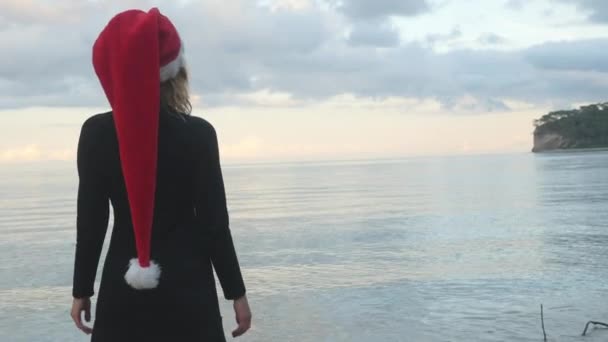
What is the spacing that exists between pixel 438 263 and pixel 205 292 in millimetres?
11420

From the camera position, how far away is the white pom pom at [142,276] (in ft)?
7.93

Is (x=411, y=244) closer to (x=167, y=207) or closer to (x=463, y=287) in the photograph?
(x=463, y=287)

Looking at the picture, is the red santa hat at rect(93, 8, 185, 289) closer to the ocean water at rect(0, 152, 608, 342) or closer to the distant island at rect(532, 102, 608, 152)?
the ocean water at rect(0, 152, 608, 342)

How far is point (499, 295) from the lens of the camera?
10445 millimetres

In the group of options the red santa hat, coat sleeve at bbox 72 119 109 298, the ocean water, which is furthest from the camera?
the ocean water

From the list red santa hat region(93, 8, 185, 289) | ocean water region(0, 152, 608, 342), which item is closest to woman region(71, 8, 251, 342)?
red santa hat region(93, 8, 185, 289)

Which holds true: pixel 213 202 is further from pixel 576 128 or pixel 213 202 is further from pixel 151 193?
pixel 576 128

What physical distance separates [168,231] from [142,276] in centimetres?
18

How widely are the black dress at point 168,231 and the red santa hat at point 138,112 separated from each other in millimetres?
57

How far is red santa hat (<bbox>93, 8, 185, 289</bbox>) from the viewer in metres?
2.41

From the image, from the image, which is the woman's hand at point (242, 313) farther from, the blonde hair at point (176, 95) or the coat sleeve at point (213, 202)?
the blonde hair at point (176, 95)

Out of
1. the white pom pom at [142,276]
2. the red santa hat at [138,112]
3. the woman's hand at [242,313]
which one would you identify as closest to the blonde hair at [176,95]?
the red santa hat at [138,112]

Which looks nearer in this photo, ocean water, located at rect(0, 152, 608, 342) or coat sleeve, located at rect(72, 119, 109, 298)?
coat sleeve, located at rect(72, 119, 109, 298)

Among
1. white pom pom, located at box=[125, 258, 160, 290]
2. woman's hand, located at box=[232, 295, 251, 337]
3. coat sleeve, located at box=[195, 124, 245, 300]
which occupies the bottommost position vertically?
woman's hand, located at box=[232, 295, 251, 337]
